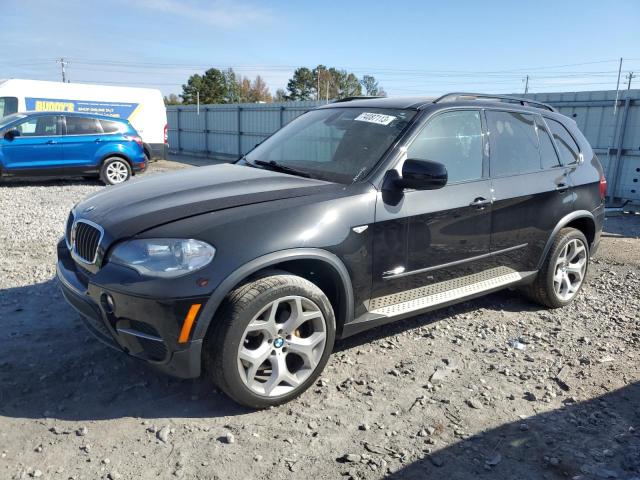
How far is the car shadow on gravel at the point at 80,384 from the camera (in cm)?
308

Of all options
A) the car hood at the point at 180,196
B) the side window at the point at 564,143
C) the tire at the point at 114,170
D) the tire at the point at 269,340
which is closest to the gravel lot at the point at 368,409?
the tire at the point at 269,340

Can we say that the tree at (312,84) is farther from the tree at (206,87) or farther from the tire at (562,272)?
the tire at (562,272)

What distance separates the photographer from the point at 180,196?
330 cm

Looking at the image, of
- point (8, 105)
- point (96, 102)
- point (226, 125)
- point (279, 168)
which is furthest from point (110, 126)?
point (279, 168)

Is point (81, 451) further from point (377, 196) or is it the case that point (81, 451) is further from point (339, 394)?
point (377, 196)

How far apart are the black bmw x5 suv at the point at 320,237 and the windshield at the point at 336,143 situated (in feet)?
0.05

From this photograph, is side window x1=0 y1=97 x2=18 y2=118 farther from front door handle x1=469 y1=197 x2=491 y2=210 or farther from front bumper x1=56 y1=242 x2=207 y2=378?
front door handle x1=469 y1=197 x2=491 y2=210

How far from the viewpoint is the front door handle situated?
12.8ft

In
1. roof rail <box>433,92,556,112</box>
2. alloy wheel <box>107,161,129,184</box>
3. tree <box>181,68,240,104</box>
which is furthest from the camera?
tree <box>181,68,240,104</box>

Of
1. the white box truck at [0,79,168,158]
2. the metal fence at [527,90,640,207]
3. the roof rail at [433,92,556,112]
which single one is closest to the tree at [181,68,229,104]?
the white box truck at [0,79,168,158]

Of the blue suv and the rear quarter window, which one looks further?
Answer: the rear quarter window

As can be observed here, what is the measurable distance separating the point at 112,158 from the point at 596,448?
11.9 meters

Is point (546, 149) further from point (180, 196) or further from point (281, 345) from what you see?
point (180, 196)

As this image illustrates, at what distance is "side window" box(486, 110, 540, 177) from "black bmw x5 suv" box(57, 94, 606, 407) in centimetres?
2
